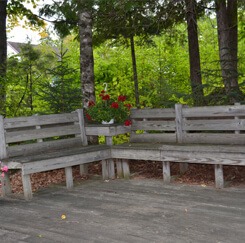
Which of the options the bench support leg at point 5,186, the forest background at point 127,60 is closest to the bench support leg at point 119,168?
the forest background at point 127,60

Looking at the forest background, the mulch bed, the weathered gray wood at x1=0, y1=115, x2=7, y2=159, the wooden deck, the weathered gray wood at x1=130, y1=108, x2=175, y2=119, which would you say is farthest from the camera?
the forest background

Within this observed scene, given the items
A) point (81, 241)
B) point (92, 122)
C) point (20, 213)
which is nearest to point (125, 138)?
point (92, 122)

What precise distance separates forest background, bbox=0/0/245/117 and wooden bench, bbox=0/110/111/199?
4.07 feet

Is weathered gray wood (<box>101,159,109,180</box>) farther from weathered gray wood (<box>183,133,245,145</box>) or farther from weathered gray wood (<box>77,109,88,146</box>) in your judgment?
weathered gray wood (<box>183,133,245,145</box>)

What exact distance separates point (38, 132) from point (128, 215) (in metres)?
2.38

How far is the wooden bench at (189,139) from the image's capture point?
5.54 meters

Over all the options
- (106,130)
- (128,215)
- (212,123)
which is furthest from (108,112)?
(128,215)

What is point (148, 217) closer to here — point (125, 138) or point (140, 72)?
point (125, 138)

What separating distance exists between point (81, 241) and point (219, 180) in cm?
254

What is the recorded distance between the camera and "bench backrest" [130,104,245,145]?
586cm

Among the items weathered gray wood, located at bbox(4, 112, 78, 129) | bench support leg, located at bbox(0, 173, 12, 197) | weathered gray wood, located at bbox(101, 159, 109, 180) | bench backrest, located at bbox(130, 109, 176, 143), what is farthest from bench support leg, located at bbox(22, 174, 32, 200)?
bench backrest, located at bbox(130, 109, 176, 143)

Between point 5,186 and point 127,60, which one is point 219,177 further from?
point 127,60

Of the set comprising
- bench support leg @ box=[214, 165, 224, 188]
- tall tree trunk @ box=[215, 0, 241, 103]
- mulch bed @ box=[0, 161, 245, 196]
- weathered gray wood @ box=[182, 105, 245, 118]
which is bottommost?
mulch bed @ box=[0, 161, 245, 196]

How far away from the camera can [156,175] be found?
6.59 m
